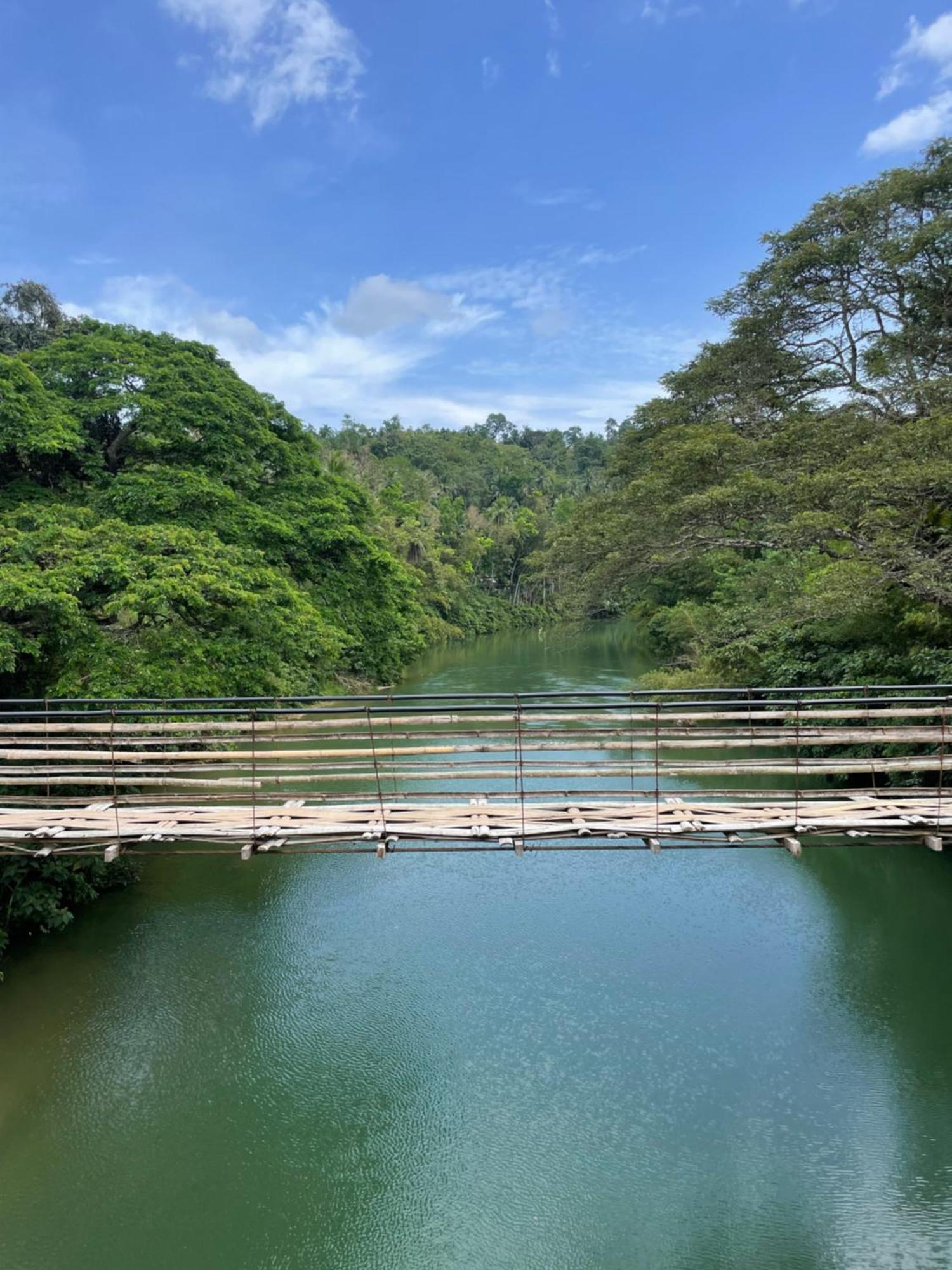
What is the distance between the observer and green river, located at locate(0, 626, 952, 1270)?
370 cm

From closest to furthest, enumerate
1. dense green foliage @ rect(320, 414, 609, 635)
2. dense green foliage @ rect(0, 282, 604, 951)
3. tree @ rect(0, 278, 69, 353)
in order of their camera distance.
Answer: dense green foliage @ rect(0, 282, 604, 951) → tree @ rect(0, 278, 69, 353) → dense green foliage @ rect(320, 414, 609, 635)

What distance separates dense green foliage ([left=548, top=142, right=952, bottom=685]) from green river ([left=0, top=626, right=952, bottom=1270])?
300 centimetres

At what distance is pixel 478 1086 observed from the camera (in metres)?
4.68

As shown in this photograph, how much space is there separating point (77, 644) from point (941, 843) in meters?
6.52

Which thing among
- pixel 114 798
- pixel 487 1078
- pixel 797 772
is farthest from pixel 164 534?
pixel 797 772

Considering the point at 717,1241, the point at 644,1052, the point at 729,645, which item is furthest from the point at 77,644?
the point at 729,645

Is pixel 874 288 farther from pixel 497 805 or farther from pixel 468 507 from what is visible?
pixel 468 507

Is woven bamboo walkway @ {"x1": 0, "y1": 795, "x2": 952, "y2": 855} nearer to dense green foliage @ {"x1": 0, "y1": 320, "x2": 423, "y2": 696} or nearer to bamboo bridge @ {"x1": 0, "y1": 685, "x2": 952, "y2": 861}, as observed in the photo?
bamboo bridge @ {"x1": 0, "y1": 685, "x2": 952, "y2": 861}

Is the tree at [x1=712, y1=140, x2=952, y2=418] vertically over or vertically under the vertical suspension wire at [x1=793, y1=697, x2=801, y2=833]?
over

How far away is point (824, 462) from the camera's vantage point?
28.0 feet

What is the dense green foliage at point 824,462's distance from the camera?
289 inches

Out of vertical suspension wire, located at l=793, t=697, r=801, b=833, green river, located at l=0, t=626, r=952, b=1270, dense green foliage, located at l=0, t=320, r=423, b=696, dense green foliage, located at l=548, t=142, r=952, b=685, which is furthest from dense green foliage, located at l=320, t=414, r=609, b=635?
vertical suspension wire, located at l=793, t=697, r=801, b=833

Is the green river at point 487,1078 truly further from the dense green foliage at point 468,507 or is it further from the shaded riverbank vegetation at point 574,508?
the dense green foliage at point 468,507

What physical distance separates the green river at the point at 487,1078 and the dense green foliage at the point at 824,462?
3003mm
